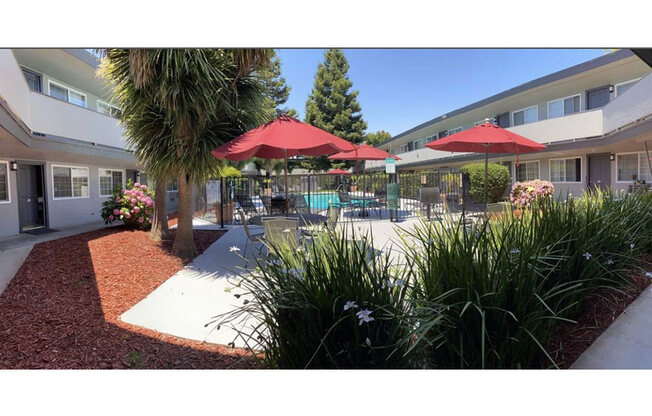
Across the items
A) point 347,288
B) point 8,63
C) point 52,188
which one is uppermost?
point 8,63

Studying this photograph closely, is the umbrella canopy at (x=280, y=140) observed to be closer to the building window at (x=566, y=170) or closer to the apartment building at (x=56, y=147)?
the apartment building at (x=56, y=147)

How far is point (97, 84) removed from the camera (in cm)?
1312

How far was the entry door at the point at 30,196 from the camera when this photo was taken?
34.4 feet

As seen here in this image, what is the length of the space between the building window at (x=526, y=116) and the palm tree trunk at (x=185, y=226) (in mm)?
17504

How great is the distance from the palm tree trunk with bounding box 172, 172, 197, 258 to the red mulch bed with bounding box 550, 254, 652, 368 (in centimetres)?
667

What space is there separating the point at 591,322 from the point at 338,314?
2238mm

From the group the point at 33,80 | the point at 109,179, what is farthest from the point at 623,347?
the point at 109,179

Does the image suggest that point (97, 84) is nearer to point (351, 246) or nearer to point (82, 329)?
point (82, 329)

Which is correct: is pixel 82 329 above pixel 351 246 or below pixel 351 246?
below

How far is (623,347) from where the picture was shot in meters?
2.49

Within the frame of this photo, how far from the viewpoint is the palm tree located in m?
5.87

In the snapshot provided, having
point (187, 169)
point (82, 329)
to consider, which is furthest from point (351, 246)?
point (187, 169)
